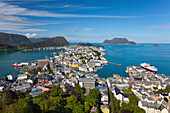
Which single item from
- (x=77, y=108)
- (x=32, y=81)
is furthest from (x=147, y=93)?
(x=32, y=81)

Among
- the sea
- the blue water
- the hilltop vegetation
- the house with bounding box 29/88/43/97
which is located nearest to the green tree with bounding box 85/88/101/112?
the hilltop vegetation

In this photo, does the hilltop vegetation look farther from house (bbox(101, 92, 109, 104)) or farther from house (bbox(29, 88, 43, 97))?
house (bbox(29, 88, 43, 97))

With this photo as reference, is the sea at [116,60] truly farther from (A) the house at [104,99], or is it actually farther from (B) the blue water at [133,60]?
(A) the house at [104,99]

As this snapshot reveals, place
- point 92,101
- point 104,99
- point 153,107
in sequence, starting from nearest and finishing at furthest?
1. point 153,107
2. point 92,101
3. point 104,99

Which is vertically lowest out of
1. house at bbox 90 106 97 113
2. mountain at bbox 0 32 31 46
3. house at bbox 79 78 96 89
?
house at bbox 90 106 97 113

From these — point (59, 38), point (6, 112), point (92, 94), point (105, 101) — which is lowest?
point (105, 101)

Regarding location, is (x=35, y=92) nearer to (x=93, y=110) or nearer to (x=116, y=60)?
(x=93, y=110)

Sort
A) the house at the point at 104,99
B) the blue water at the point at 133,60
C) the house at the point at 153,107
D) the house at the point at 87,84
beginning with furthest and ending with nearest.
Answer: the blue water at the point at 133,60 < the house at the point at 87,84 < the house at the point at 104,99 < the house at the point at 153,107

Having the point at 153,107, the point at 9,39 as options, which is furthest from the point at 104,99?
the point at 9,39

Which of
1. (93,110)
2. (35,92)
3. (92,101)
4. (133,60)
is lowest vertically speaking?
(93,110)

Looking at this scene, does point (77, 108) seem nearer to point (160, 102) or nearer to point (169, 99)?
point (160, 102)

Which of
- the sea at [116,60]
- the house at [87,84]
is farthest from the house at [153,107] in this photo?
the sea at [116,60]
